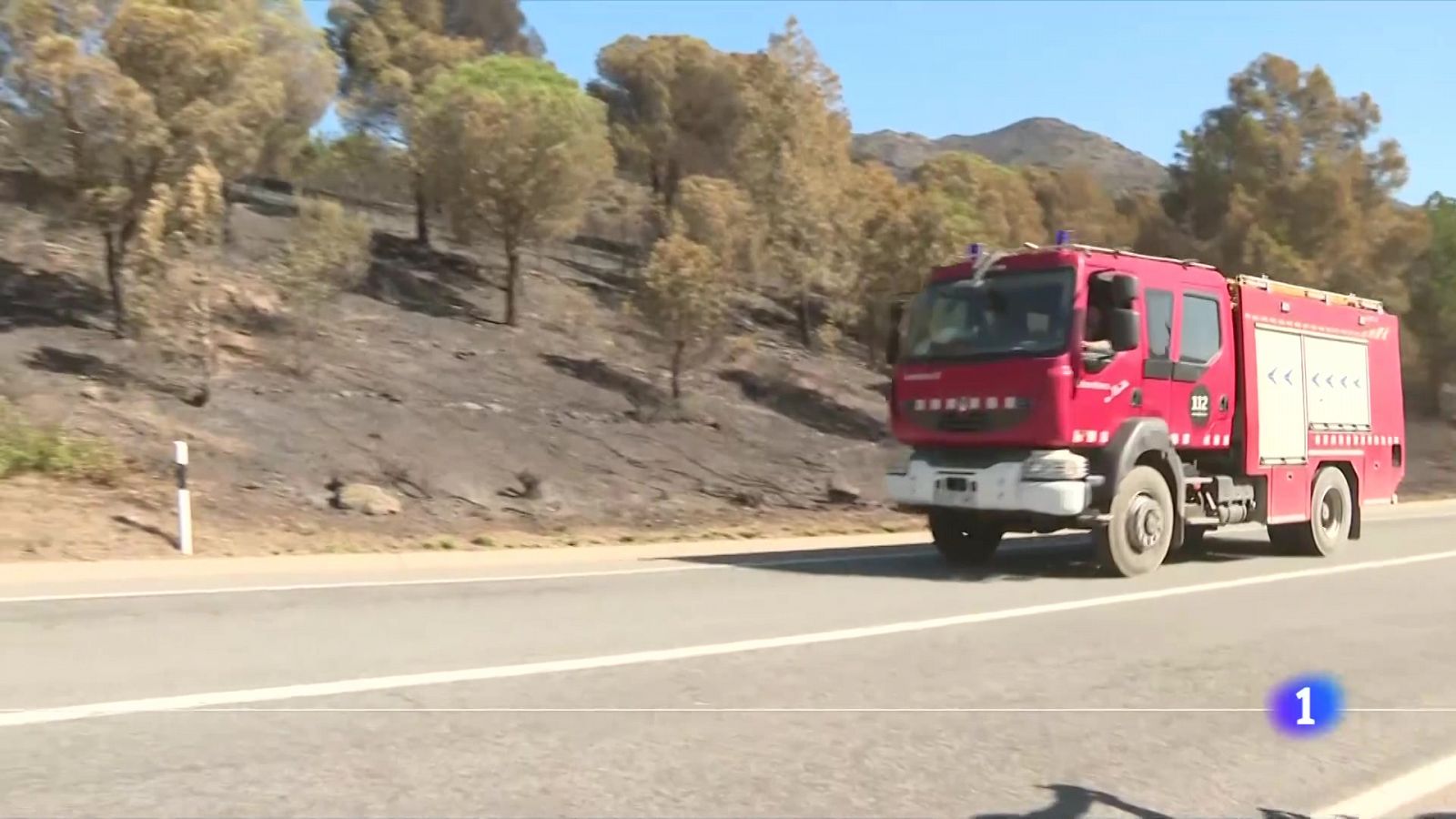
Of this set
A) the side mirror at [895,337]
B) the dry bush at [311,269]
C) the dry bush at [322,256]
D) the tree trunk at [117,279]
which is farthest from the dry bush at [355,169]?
the side mirror at [895,337]

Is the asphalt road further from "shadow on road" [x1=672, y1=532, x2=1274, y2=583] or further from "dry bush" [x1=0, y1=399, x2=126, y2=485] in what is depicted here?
"dry bush" [x1=0, y1=399, x2=126, y2=485]

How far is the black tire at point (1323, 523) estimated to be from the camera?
50.6 feet

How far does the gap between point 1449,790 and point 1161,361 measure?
7363 millimetres

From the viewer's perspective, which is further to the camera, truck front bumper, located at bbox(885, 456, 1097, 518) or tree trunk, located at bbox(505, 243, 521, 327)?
tree trunk, located at bbox(505, 243, 521, 327)

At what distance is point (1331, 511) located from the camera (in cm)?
1584

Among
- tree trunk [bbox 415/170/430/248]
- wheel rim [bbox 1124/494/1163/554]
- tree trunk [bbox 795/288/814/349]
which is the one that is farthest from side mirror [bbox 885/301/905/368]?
tree trunk [bbox 795/288/814/349]

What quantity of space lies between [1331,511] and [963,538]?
4.90 meters

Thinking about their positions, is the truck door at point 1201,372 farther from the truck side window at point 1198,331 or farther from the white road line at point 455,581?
the white road line at point 455,581

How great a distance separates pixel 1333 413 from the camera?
51.5 ft

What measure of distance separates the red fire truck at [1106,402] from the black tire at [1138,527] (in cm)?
2

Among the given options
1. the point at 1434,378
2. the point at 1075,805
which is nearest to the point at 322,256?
the point at 1075,805

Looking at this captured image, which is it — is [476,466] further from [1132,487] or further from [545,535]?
[1132,487]

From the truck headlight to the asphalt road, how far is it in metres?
1.06

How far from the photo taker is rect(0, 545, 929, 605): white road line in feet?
34.3
